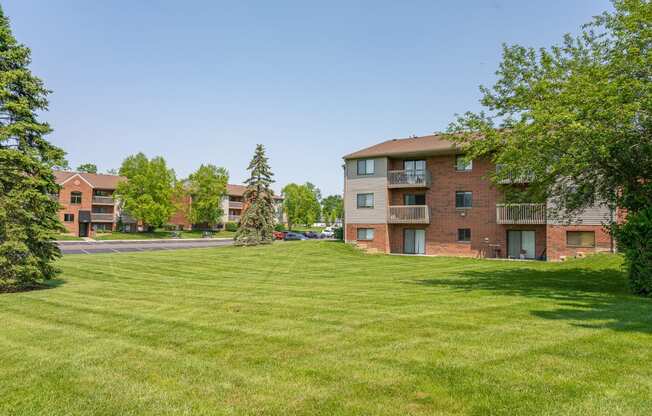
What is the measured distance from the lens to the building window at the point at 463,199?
31.6 metres

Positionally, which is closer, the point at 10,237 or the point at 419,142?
the point at 10,237

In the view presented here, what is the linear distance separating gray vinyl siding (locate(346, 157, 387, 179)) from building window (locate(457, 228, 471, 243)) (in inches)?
283

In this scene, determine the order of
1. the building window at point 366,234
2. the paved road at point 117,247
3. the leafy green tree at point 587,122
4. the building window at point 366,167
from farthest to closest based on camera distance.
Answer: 1. the paved road at point 117,247
2. the building window at point 366,234
3. the building window at point 366,167
4. the leafy green tree at point 587,122

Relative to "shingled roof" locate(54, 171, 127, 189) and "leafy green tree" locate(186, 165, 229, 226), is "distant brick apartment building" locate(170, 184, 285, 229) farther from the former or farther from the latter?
"shingled roof" locate(54, 171, 127, 189)

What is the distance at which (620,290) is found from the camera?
13.5m

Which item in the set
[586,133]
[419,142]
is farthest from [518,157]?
[419,142]

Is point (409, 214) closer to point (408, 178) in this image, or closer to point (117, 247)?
point (408, 178)

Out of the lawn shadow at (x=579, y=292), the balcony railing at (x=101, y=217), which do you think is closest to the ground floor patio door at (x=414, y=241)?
the lawn shadow at (x=579, y=292)

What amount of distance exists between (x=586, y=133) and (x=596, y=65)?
389 cm

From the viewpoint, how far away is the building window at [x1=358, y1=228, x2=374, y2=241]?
34.9m

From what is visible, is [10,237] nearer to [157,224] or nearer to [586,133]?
[586,133]

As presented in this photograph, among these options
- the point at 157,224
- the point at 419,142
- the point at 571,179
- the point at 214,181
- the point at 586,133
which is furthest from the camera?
the point at 214,181

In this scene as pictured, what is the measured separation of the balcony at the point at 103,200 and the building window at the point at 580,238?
61.8 m

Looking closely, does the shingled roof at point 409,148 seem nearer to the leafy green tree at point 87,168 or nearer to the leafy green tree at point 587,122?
the leafy green tree at point 587,122
